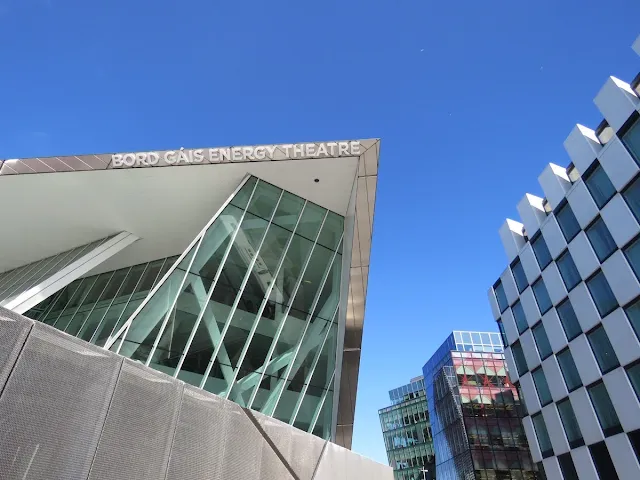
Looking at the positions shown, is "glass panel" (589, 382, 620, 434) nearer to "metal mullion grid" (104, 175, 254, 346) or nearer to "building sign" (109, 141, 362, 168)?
"building sign" (109, 141, 362, 168)

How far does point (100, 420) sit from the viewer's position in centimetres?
413

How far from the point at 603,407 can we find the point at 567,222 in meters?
12.0

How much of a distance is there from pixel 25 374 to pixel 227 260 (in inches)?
451

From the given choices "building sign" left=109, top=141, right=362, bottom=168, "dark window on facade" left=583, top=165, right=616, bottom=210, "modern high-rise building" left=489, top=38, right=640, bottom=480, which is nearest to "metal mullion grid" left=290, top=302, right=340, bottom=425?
"building sign" left=109, top=141, right=362, bottom=168

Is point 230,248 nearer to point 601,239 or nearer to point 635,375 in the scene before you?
point 635,375

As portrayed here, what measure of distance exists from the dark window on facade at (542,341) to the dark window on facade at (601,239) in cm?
786

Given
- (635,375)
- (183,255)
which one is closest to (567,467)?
(635,375)

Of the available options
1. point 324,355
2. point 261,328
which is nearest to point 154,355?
point 261,328

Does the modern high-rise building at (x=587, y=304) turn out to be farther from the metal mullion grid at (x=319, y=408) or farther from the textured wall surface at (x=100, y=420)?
the textured wall surface at (x=100, y=420)

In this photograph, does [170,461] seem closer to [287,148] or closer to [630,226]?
[287,148]

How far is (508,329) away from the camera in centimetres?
3647

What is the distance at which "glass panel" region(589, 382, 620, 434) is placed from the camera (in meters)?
23.7

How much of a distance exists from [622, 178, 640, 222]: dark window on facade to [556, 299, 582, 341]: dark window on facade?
783 centimetres

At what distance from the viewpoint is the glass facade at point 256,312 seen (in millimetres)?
13133
